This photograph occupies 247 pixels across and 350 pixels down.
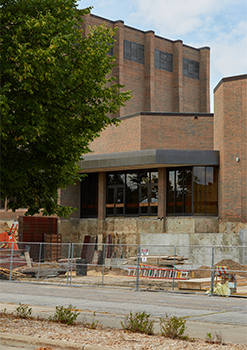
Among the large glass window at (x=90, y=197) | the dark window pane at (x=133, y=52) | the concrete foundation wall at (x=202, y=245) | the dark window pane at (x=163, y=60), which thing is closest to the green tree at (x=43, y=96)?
the concrete foundation wall at (x=202, y=245)

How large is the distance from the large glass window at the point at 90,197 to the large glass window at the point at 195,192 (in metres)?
7.96

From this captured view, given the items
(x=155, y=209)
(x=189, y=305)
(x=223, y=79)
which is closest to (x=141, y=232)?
(x=155, y=209)

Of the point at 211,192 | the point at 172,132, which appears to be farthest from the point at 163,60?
the point at 211,192

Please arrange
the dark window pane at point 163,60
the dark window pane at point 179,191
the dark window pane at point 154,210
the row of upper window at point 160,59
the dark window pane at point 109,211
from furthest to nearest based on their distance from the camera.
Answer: the dark window pane at point 163,60 → the row of upper window at point 160,59 → the dark window pane at point 109,211 → the dark window pane at point 154,210 → the dark window pane at point 179,191

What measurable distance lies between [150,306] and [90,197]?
26561mm

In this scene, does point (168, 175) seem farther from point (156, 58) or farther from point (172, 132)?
point (156, 58)

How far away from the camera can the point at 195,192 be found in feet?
111

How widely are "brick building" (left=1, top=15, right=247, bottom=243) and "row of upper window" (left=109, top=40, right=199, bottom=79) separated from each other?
16740 mm

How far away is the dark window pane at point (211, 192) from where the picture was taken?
110 feet

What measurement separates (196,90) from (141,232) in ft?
99.4

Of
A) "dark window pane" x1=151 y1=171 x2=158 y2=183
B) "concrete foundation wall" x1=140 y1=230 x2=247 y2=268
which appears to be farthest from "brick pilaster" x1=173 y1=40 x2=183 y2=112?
"concrete foundation wall" x1=140 y1=230 x2=247 y2=268

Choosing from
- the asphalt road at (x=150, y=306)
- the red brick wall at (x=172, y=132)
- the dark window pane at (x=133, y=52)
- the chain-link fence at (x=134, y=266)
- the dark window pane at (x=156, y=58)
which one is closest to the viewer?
the asphalt road at (x=150, y=306)

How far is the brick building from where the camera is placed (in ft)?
106

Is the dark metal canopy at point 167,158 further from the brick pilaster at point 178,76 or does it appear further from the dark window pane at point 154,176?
the brick pilaster at point 178,76
